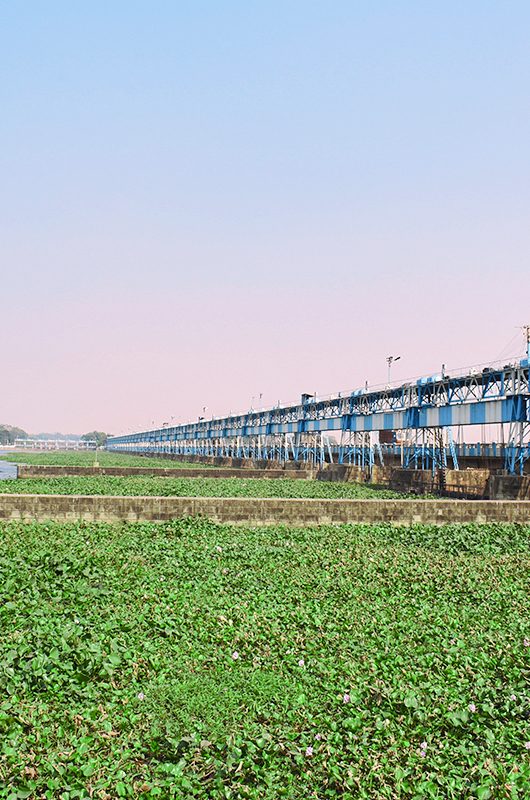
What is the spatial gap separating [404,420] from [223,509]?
99.7 feet

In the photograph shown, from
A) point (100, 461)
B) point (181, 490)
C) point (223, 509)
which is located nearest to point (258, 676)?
point (223, 509)

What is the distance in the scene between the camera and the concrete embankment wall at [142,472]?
49.2 metres

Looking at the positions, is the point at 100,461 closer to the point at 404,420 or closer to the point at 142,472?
the point at 142,472

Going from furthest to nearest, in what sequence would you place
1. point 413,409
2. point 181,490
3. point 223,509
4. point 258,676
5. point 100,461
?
point 100,461, point 413,409, point 181,490, point 223,509, point 258,676

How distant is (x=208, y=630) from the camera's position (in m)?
11.6

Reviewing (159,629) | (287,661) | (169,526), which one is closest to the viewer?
(287,661)

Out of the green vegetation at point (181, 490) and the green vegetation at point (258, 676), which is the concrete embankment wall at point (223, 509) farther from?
the green vegetation at point (181, 490)

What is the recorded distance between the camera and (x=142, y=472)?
53.1 meters

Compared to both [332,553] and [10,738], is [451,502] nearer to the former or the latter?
[332,553]

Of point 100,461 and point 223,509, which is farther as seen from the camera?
point 100,461

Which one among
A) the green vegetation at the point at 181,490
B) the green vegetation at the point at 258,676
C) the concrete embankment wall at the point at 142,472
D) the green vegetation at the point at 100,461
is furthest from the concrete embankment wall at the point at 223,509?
the green vegetation at the point at 100,461

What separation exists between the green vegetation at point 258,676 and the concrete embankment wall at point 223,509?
15.9 feet

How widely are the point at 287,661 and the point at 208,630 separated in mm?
1847

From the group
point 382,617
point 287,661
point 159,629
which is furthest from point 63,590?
point 382,617
